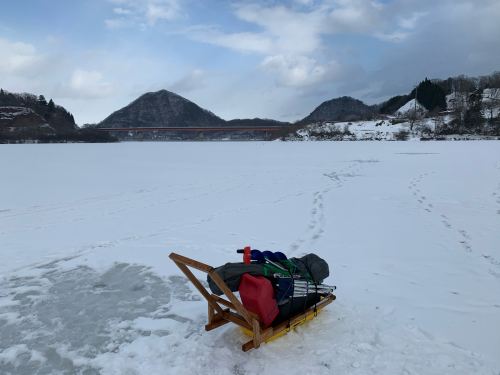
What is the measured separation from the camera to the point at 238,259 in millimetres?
5594

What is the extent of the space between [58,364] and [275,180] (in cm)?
1181

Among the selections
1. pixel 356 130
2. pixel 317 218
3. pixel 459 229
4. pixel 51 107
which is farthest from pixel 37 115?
pixel 459 229

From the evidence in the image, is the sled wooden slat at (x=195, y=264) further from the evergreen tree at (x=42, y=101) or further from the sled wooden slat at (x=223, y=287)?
the evergreen tree at (x=42, y=101)

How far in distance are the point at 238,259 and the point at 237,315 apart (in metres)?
2.20

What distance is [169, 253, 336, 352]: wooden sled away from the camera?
9.35ft

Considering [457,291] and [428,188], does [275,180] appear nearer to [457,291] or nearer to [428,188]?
[428,188]

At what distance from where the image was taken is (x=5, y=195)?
36.4 feet

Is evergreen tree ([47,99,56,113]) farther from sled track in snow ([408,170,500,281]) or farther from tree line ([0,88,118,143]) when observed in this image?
sled track in snow ([408,170,500,281])

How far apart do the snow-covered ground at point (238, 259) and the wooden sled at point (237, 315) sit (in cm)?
14

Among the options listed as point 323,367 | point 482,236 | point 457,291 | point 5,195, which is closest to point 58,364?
point 323,367

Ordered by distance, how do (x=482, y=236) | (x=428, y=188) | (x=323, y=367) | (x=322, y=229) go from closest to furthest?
(x=323, y=367) < (x=482, y=236) < (x=322, y=229) < (x=428, y=188)

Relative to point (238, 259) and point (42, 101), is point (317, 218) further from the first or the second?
point (42, 101)

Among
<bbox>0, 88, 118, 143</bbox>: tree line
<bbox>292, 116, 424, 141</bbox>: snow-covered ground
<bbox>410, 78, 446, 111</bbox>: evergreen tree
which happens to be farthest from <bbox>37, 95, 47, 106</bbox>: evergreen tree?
<bbox>410, 78, 446, 111</bbox>: evergreen tree

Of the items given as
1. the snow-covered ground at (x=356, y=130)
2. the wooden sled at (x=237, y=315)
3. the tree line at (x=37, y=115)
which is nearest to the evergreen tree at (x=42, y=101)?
the tree line at (x=37, y=115)
